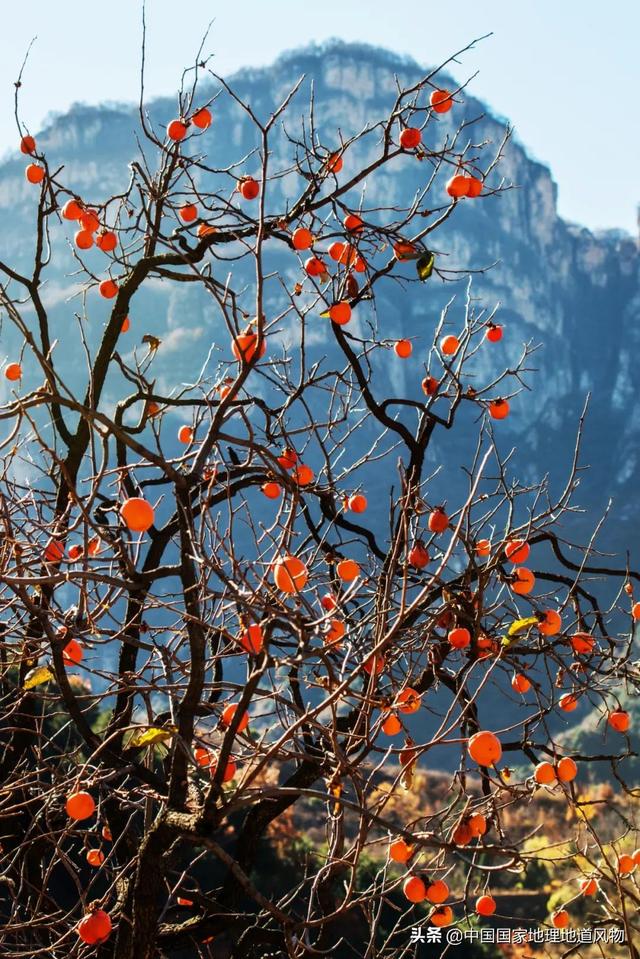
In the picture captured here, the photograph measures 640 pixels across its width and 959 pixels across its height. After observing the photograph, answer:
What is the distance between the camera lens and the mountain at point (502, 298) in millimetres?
56469

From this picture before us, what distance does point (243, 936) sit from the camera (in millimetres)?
2582

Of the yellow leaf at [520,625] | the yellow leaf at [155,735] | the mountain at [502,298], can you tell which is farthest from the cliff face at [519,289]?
the yellow leaf at [155,735]

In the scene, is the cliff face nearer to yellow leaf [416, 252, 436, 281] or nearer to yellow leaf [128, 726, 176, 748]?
yellow leaf [416, 252, 436, 281]

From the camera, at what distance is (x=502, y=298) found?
55406 mm

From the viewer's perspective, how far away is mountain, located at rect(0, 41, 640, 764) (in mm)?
56469

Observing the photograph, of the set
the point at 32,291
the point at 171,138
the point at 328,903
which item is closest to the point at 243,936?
the point at 328,903

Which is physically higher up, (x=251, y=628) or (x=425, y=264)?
(x=425, y=264)

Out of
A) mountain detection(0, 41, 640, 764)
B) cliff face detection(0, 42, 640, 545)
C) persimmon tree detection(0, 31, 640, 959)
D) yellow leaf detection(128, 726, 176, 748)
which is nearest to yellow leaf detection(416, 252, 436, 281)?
persimmon tree detection(0, 31, 640, 959)

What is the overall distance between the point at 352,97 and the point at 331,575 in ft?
245

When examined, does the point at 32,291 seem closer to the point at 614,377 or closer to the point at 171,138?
the point at 171,138

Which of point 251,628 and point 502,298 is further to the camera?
point 502,298

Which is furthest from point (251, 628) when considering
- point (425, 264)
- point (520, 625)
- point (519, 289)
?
point (519, 289)

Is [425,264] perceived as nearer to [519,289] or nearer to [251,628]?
[251,628]

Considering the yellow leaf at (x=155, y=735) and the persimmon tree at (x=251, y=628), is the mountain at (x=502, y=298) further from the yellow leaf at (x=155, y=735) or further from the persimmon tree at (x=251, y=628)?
the yellow leaf at (x=155, y=735)
